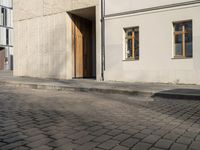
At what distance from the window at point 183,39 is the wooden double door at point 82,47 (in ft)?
21.9

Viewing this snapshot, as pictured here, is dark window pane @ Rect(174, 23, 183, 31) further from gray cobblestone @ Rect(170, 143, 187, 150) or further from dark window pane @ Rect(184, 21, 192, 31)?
gray cobblestone @ Rect(170, 143, 187, 150)

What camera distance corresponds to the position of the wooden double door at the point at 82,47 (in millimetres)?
16266

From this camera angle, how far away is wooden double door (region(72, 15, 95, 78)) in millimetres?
16266

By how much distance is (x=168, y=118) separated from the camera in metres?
5.19

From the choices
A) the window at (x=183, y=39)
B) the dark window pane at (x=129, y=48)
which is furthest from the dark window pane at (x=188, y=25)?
the dark window pane at (x=129, y=48)

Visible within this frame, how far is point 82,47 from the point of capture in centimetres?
1686

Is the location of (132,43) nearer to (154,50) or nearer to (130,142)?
(154,50)

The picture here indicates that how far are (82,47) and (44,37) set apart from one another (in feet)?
8.52

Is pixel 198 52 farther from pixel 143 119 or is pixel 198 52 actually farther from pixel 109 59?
pixel 143 119

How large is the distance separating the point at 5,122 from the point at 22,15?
1462 cm

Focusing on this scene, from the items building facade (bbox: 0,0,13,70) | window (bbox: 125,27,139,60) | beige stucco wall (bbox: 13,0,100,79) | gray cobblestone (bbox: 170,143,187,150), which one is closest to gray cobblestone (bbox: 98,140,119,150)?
gray cobblestone (bbox: 170,143,187,150)

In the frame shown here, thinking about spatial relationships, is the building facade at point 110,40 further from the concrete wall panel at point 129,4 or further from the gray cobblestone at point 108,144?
the gray cobblestone at point 108,144

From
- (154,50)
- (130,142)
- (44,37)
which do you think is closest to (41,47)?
(44,37)

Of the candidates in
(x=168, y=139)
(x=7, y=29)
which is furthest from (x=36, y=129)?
(x=7, y=29)
